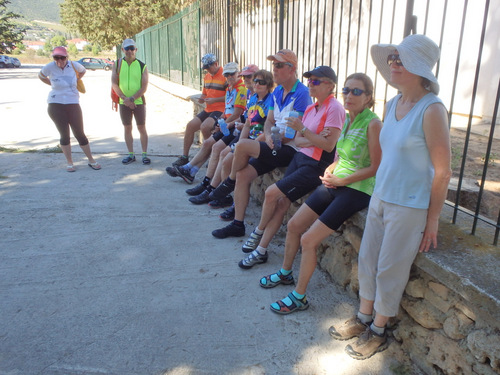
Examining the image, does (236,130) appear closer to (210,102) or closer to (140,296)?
(210,102)

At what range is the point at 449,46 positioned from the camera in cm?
671

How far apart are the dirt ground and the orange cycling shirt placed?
3189mm

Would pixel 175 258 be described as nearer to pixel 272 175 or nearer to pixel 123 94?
pixel 272 175

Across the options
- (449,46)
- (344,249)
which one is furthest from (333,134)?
(449,46)

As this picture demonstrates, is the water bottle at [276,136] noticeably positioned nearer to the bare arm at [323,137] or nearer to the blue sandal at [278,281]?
the bare arm at [323,137]

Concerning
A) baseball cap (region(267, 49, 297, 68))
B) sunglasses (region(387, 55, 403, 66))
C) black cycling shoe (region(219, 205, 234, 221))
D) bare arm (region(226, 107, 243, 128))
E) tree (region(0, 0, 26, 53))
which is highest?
tree (region(0, 0, 26, 53))

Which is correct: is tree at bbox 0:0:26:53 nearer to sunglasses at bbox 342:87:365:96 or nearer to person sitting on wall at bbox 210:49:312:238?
person sitting on wall at bbox 210:49:312:238

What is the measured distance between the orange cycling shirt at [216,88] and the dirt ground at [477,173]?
319 centimetres

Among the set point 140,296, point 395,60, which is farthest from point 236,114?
point 395,60

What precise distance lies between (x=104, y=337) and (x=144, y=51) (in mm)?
24624

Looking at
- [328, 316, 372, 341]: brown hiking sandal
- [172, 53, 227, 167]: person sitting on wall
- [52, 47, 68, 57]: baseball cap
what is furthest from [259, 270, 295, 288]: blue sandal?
[52, 47, 68, 57]: baseball cap

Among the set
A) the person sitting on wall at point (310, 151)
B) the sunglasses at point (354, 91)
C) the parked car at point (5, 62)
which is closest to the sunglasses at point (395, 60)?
the sunglasses at point (354, 91)

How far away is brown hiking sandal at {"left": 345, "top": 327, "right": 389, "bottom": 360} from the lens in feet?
7.75

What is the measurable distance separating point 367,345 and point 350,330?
15 centimetres
